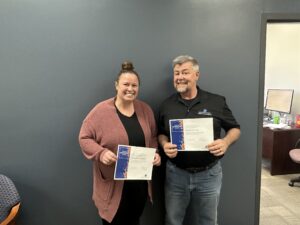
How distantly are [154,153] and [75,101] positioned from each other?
78cm

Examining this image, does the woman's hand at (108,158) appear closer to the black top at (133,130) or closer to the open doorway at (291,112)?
the black top at (133,130)

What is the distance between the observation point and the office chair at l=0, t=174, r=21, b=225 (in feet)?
6.20

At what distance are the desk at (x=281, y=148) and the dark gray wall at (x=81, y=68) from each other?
2014 millimetres

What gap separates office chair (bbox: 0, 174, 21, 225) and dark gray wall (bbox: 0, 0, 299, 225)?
0.13 meters

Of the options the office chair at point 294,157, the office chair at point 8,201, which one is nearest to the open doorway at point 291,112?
the office chair at point 294,157

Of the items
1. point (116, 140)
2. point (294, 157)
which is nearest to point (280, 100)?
point (294, 157)

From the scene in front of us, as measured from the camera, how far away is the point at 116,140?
5.33ft

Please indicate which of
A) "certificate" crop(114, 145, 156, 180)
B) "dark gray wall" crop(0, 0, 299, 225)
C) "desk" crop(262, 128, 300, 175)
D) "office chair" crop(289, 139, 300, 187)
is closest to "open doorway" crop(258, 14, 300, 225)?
"desk" crop(262, 128, 300, 175)

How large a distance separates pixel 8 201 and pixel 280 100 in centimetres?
427

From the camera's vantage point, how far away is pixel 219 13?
2.16 metres

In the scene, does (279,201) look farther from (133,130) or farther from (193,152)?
(133,130)

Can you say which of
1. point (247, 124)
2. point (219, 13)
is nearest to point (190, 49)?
point (219, 13)

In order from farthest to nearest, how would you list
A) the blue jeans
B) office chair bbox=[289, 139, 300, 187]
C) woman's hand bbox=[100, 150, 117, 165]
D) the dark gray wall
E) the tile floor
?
1. office chair bbox=[289, 139, 300, 187]
2. the tile floor
3. the dark gray wall
4. the blue jeans
5. woman's hand bbox=[100, 150, 117, 165]

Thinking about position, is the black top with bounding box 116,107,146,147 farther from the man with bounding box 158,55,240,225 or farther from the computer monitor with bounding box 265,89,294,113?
the computer monitor with bounding box 265,89,294,113
